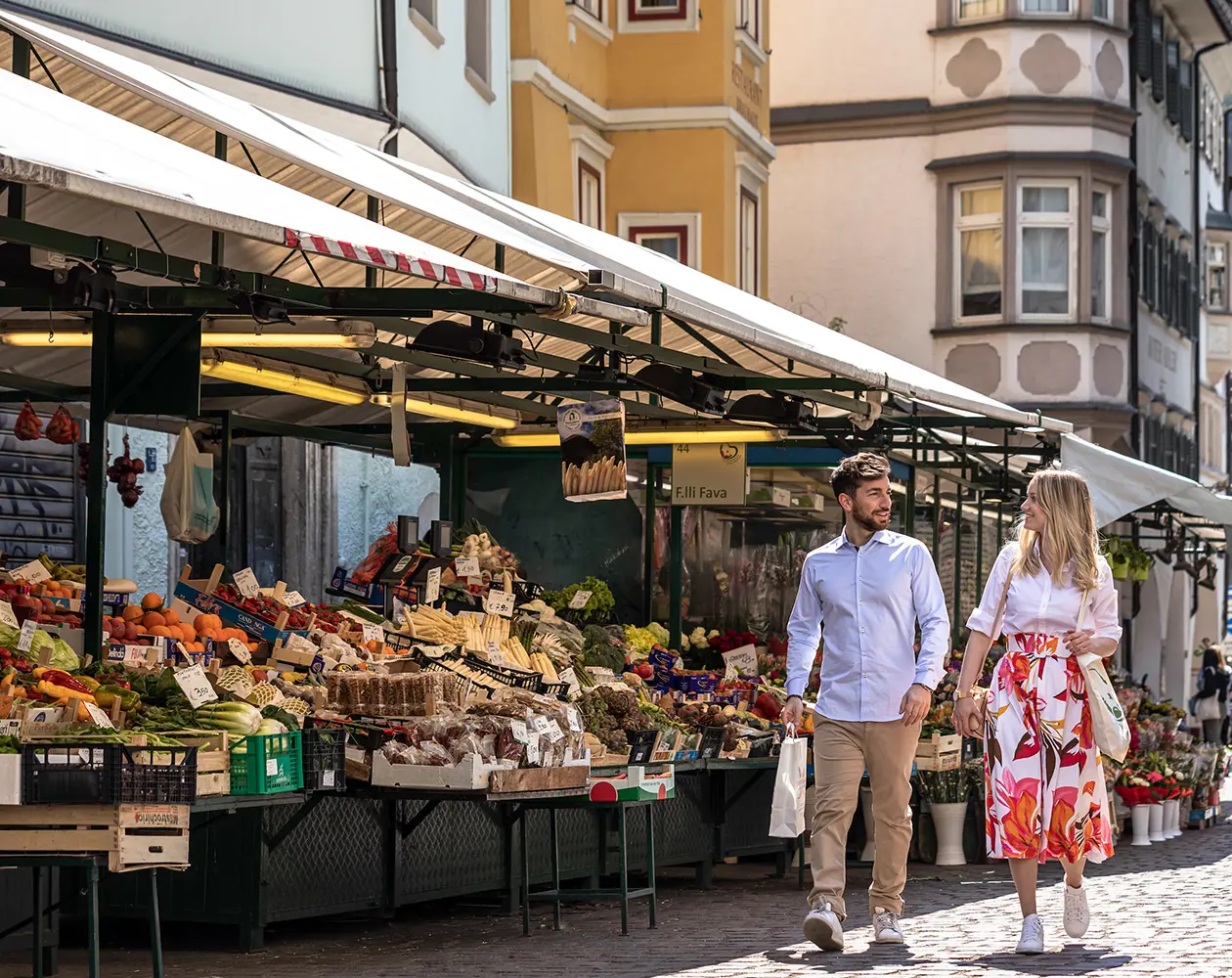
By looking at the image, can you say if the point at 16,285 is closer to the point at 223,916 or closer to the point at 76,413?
the point at 223,916

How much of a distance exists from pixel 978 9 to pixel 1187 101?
8.19m

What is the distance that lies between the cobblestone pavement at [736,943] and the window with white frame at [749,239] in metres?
13.6

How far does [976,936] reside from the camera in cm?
1027

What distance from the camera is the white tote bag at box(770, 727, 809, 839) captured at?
31.5 ft

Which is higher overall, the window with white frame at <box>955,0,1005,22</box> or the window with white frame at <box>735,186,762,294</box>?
the window with white frame at <box>955,0,1005,22</box>

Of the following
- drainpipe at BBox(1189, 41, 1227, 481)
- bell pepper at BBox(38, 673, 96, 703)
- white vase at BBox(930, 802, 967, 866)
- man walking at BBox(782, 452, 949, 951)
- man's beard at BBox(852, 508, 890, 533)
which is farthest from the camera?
drainpipe at BBox(1189, 41, 1227, 481)

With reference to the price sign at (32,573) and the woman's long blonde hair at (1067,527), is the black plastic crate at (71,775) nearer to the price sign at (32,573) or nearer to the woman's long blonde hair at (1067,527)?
the price sign at (32,573)

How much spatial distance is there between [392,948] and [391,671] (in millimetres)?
1696

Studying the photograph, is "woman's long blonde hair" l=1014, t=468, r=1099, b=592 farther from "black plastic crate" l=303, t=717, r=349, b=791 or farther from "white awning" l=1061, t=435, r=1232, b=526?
"white awning" l=1061, t=435, r=1232, b=526

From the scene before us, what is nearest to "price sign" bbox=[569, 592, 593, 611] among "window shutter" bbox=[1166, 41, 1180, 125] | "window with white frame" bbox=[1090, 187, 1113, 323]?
"window with white frame" bbox=[1090, 187, 1113, 323]

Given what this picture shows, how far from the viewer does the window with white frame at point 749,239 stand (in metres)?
25.9

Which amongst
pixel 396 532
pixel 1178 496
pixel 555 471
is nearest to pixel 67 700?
pixel 396 532

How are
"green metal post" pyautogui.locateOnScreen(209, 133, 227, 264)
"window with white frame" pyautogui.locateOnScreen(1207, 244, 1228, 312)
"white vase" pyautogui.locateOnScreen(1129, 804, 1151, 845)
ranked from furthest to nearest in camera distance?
"window with white frame" pyautogui.locateOnScreen(1207, 244, 1228, 312)
"white vase" pyautogui.locateOnScreen(1129, 804, 1151, 845)
"green metal post" pyautogui.locateOnScreen(209, 133, 227, 264)

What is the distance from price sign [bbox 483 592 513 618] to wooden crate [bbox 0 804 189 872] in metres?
6.31
